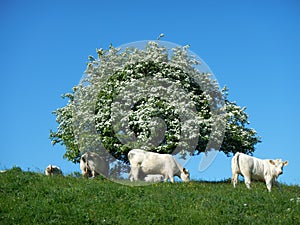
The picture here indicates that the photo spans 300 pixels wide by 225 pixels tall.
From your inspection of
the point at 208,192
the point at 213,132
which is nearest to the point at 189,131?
the point at 213,132

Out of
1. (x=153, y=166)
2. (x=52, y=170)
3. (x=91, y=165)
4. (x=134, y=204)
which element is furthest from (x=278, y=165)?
(x=52, y=170)

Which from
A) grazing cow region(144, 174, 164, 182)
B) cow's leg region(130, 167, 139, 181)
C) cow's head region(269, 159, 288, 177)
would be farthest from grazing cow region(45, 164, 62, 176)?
cow's head region(269, 159, 288, 177)

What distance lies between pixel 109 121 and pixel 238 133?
8.63m

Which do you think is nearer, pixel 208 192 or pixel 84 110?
pixel 208 192

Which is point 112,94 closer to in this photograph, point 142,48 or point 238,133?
point 142,48

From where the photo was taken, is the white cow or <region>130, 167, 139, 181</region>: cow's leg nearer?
the white cow

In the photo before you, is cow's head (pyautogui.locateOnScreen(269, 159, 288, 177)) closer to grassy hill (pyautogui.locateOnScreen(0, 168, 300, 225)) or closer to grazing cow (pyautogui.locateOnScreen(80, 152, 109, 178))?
grassy hill (pyautogui.locateOnScreen(0, 168, 300, 225))

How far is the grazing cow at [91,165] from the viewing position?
2972 centimetres

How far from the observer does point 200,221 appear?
1812 centimetres

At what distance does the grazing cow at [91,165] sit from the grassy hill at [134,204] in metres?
5.99

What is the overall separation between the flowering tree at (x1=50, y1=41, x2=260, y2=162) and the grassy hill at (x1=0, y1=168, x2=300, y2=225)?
8996 mm

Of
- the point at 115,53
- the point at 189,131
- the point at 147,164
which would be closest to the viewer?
the point at 147,164

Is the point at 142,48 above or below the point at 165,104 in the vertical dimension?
above

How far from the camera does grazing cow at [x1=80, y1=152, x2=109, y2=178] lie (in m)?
29.7
